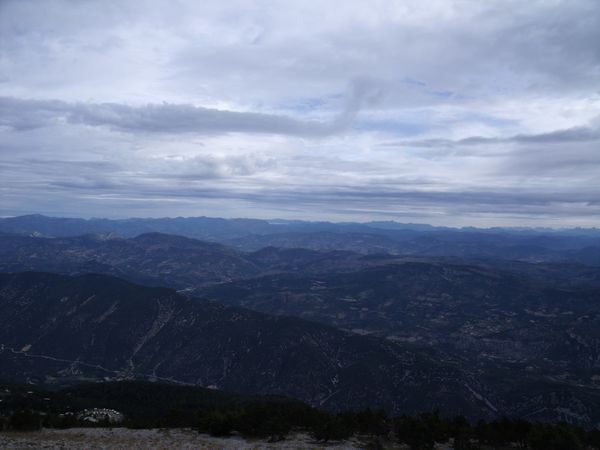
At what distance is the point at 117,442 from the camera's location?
64438mm

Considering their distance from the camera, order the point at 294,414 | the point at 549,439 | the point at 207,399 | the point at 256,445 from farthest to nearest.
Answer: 1. the point at 207,399
2. the point at 294,414
3. the point at 549,439
4. the point at 256,445

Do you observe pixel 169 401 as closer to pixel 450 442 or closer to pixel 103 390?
pixel 103 390

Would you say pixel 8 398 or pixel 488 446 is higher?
pixel 488 446

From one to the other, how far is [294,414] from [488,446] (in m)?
33.7

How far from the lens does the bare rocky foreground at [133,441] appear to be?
60.3m

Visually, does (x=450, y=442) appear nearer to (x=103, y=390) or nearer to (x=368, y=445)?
(x=368, y=445)

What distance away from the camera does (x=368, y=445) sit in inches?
2837

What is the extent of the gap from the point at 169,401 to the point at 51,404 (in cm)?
4263

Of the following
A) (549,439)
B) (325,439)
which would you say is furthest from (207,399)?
(549,439)

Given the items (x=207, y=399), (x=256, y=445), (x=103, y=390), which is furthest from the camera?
(x=103, y=390)

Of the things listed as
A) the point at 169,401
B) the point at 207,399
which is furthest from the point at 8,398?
the point at 207,399

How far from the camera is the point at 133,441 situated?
217 ft

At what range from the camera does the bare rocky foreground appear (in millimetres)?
60344

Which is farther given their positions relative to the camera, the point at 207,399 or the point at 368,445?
the point at 207,399
